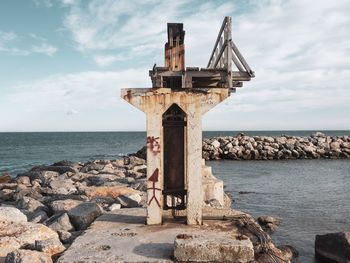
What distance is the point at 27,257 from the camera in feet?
16.0

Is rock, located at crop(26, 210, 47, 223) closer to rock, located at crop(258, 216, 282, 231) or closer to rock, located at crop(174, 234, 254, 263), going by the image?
rock, located at crop(174, 234, 254, 263)

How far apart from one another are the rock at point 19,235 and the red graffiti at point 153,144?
6.45 feet

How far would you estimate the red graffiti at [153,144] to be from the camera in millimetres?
6195

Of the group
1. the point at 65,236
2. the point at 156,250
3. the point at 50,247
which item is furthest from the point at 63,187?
the point at 156,250

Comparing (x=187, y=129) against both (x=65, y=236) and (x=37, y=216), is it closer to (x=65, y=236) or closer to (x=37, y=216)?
(x=65, y=236)

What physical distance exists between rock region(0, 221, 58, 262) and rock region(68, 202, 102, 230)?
31.4 inches

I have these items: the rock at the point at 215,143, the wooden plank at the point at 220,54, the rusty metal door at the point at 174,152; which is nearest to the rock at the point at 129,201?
the rusty metal door at the point at 174,152

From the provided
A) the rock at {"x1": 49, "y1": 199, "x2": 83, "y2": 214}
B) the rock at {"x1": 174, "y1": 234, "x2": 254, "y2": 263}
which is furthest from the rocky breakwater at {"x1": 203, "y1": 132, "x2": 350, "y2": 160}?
the rock at {"x1": 174, "y1": 234, "x2": 254, "y2": 263}

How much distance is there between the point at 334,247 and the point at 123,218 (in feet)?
15.0

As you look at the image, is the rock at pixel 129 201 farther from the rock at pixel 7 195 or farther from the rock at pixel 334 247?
the rock at pixel 7 195

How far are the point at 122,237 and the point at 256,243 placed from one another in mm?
1904

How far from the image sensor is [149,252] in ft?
16.6

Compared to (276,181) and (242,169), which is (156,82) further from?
(242,169)

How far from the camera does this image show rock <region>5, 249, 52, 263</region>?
488cm
